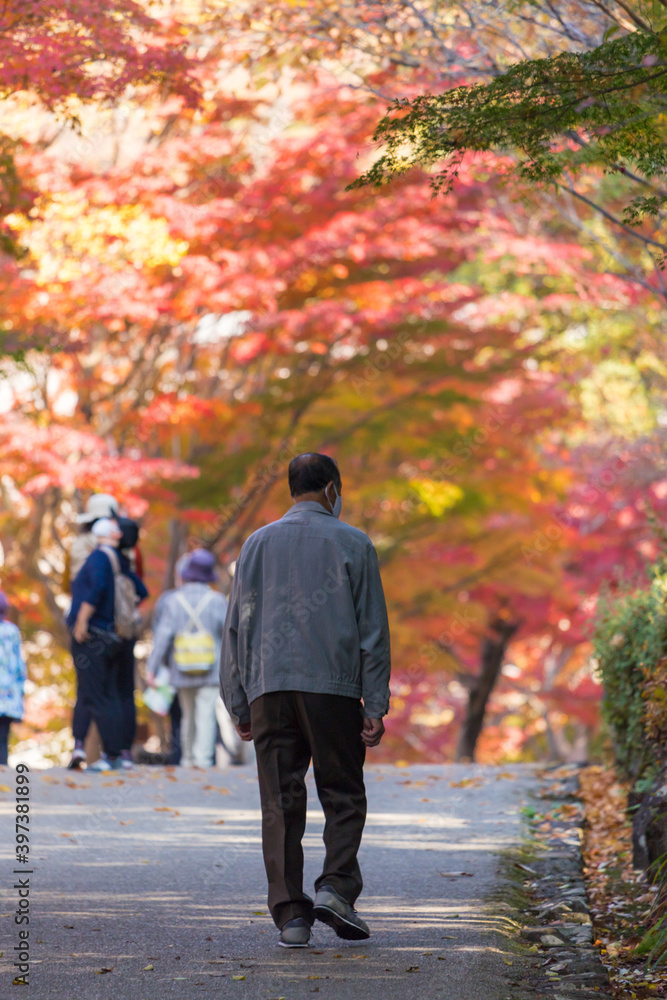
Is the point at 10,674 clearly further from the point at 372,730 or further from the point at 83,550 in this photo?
the point at 372,730

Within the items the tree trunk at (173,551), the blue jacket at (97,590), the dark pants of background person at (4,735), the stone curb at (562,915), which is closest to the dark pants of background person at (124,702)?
the blue jacket at (97,590)

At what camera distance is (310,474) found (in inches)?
178

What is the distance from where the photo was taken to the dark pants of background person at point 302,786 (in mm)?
4184

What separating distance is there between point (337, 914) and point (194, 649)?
18.8 feet

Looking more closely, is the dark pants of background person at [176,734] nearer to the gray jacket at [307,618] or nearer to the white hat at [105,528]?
the white hat at [105,528]

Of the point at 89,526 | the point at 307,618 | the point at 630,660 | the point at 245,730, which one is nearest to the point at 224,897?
the point at 245,730

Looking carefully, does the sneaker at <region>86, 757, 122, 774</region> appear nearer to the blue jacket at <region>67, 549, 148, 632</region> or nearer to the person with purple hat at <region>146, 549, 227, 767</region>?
the person with purple hat at <region>146, 549, 227, 767</region>

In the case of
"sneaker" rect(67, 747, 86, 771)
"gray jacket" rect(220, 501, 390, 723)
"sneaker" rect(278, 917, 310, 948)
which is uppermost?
"gray jacket" rect(220, 501, 390, 723)

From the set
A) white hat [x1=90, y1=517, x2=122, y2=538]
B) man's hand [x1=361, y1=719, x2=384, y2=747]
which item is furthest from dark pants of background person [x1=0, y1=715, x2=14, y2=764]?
man's hand [x1=361, y1=719, x2=384, y2=747]

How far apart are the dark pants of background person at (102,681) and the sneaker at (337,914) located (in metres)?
4.99

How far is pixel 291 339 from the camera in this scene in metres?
13.6

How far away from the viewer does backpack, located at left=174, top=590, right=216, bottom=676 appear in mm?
9656

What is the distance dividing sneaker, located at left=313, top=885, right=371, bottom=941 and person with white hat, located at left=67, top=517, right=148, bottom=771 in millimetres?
4937

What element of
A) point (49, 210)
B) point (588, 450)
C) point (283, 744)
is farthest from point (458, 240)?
point (283, 744)
